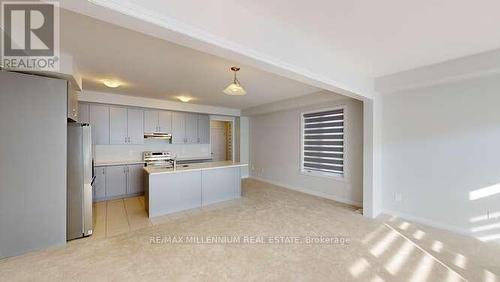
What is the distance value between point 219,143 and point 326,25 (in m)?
6.45

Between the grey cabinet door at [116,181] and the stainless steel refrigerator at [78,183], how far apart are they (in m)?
1.93

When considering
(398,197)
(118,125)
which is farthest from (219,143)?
(398,197)

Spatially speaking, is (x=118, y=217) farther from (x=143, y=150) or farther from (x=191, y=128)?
(x=191, y=128)

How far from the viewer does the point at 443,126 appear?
300 cm

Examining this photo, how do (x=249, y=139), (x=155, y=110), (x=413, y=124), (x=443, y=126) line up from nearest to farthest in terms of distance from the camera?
1. (x=443, y=126)
2. (x=413, y=124)
3. (x=155, y=110)
4. (x=249, y=139)

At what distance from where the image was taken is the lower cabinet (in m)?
4.41

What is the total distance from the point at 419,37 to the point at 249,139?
17.8 ft

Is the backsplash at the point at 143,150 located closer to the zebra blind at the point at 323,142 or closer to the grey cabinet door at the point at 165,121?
the grey cabinet door at the point at 165,121

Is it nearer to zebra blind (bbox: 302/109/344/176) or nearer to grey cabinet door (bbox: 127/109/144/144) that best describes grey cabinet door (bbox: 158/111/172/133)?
grey cabinet door (bbox: 127/109/144/144)

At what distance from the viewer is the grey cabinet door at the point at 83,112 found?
4475 mm

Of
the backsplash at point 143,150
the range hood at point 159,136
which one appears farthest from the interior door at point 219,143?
the range hood at point 159,136

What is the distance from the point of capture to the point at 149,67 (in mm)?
2979

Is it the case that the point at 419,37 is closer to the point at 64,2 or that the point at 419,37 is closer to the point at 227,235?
the point at 64,2

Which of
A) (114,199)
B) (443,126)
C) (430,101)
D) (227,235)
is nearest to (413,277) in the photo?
(227,235)
